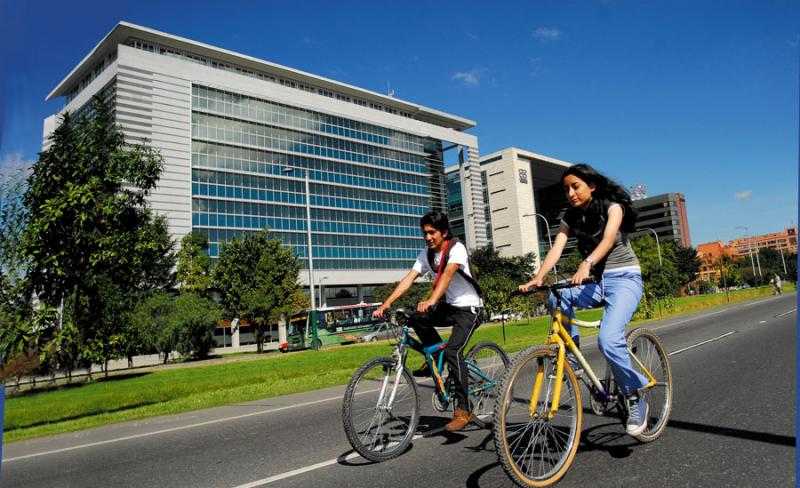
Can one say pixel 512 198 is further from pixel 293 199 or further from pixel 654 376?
pixel 654 376

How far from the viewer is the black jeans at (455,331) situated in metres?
4.45

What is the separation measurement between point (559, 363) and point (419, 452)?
1.56 meters

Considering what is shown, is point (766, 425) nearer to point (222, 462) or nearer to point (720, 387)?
point (720, 387)

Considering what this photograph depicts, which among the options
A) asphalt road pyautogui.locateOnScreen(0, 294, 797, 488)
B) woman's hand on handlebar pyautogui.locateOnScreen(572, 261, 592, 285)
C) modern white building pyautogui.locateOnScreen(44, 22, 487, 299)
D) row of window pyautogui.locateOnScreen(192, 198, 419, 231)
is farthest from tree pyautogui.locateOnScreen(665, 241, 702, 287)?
woman's hand on handlebar pyautogui.locateOnScreen(572, 261, 592, 285)

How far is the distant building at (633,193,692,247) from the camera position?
14962 cm

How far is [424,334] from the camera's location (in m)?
4.60

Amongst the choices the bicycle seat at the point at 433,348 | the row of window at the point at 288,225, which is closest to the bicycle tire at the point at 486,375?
the bicycle seat at the point at 433,348

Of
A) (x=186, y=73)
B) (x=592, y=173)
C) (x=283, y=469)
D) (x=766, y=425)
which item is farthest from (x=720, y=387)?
(x=186, y=73)

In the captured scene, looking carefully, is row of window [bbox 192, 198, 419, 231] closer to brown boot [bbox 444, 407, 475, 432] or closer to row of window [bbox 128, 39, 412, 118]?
row of window [bbox 128, 39, 412, 118]

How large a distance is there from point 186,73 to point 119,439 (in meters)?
59.7

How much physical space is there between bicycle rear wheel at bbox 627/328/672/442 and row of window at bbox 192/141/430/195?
58.0 meters

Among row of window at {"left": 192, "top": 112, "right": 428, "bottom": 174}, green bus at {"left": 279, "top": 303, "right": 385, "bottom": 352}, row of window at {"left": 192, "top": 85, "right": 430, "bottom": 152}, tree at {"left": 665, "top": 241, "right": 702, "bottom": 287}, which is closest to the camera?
green bus at {"left": 279, "top": 303, "right": 385, "bottom": 352}

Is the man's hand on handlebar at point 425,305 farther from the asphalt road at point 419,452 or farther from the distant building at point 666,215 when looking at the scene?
the distant building at point 666,215

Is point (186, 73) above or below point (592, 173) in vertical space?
Result: above
